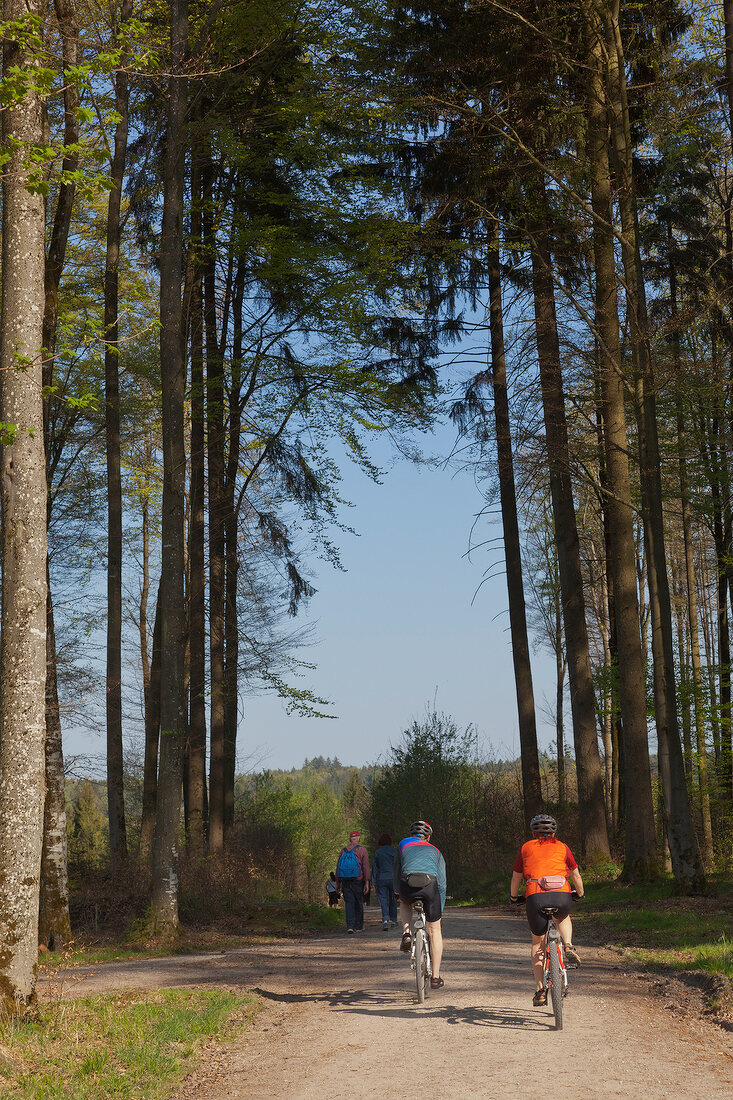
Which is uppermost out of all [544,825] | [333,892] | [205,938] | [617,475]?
[617,475]

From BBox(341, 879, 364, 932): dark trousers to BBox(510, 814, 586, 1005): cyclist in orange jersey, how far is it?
866 centimetres

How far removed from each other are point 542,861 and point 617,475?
36.1 feet

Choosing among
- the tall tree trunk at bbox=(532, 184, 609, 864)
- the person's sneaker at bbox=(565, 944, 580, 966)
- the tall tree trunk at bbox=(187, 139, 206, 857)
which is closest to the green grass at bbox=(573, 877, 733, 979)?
the person's sneaker at bbox=(565, 944, 580, 966)

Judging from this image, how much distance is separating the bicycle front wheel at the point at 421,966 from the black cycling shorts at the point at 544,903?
1274 mm

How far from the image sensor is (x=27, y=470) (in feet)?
28.6

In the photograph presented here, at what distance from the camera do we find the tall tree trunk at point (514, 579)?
21.8 meters

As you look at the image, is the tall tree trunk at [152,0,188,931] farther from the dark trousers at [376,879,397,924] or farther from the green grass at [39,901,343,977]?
the dark trousers at [376,879,397,924]

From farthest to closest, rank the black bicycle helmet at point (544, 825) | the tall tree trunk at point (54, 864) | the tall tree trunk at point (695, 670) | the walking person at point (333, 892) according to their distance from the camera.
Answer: the tall tree trunk at point (695, 670), the walking person at point (333, 892), the tall tree trunk at point (54, 864), the black bicycle helmet at point (544, 825)

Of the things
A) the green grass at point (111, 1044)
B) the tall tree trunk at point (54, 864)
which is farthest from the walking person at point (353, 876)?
the green grass at point (111, 1044)

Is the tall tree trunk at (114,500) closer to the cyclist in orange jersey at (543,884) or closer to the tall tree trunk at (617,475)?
the tall tree trunk at (617,475)

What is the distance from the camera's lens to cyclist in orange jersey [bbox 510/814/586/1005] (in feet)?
26.4

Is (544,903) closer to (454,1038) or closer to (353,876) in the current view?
(454,1038)

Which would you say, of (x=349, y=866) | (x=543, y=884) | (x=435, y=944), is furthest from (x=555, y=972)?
(x=349, y=866)

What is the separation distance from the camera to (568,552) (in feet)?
69.2
